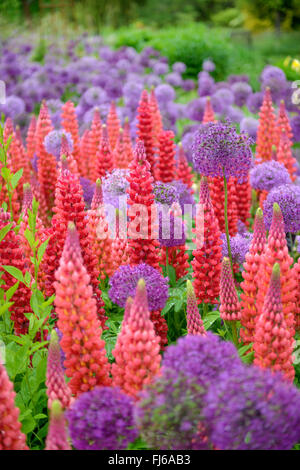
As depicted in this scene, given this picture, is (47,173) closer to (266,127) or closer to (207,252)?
(266,127)

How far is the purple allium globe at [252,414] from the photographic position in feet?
6.48

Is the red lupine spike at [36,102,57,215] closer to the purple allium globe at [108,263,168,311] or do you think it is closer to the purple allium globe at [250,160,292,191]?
the purple allium globe at [250,160,292,191]

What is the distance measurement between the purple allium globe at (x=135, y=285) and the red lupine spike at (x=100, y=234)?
81cm

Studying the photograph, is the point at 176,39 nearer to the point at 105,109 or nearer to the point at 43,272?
the point at 105,109

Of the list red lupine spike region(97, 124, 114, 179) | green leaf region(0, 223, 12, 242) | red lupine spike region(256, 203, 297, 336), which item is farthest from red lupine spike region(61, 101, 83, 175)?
red lupine spike region(256, 203, 297, 336)

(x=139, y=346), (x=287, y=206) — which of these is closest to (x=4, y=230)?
(x=139, y=346)

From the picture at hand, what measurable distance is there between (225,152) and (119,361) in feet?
5.94

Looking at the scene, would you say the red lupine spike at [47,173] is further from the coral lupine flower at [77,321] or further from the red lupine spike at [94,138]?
the coral lupine flower at [77,321]

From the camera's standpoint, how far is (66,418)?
2309mm

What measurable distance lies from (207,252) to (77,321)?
1415 mm

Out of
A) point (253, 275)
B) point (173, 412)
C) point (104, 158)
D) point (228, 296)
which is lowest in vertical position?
point (173, 412)

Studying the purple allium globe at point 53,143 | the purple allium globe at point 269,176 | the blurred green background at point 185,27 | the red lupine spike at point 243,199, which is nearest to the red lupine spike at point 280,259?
the purple allium globe at point 269,176

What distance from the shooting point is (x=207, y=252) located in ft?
12.2

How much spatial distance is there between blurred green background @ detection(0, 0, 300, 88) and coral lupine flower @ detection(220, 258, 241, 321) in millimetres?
11566
